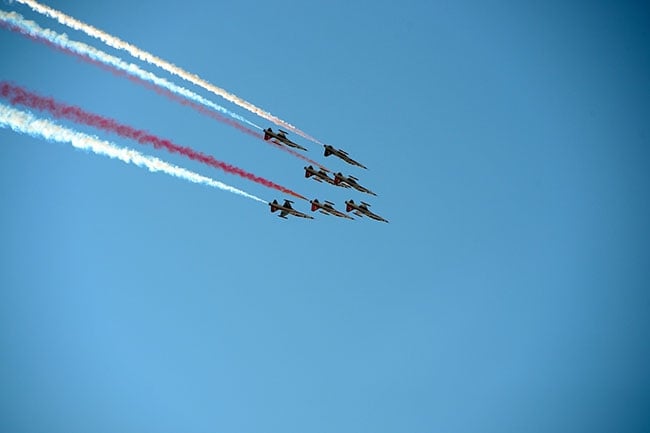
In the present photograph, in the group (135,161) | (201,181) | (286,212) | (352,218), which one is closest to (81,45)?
(135,161)

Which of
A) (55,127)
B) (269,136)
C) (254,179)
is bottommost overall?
(55,127)

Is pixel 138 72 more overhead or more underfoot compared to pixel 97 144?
more overhead

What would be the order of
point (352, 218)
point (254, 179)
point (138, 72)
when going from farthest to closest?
point (352, 218) < point (254, 179) < point (138, 72)

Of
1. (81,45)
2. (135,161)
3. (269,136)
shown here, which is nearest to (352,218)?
(269,136)

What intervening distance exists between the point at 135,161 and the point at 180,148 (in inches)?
109

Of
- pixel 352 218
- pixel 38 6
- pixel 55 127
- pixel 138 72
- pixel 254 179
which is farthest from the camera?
pixel 352 218

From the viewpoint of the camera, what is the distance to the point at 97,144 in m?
47.4

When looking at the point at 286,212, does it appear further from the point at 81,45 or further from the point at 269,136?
the point at 81,45

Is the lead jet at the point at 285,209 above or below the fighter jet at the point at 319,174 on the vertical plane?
below

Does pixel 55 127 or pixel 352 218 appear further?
pixel 352 218

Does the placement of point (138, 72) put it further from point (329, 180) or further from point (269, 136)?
point (329, 180)

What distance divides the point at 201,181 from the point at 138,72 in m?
7.11

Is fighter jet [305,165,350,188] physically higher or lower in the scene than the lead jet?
higher

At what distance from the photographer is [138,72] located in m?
48.7
